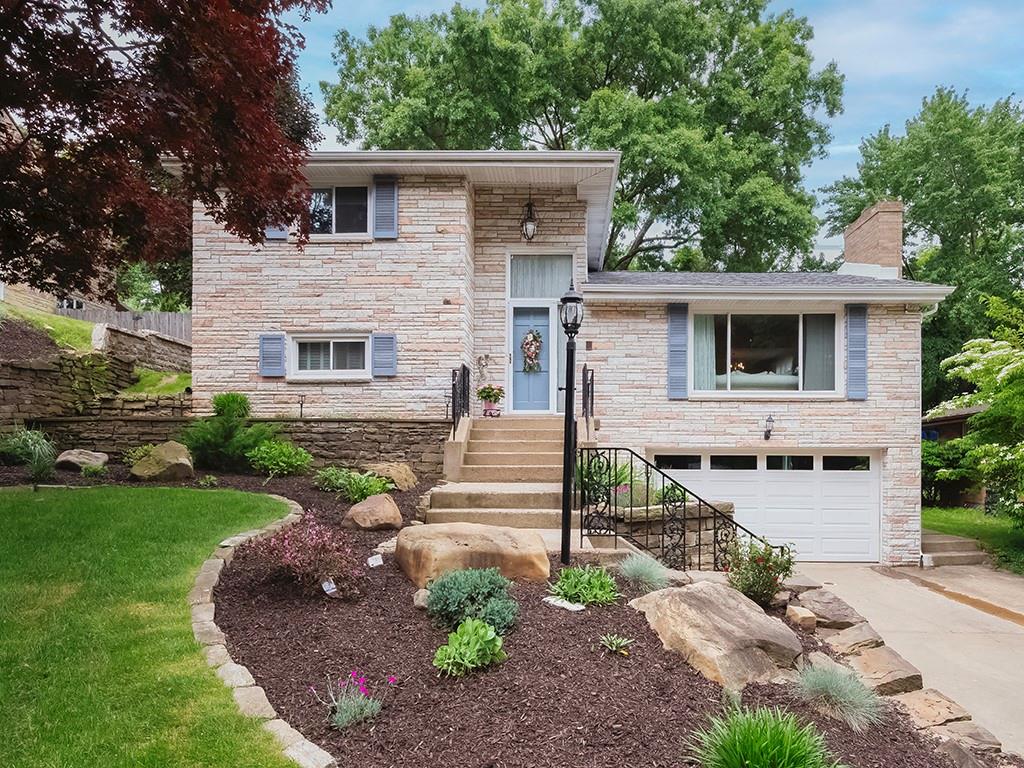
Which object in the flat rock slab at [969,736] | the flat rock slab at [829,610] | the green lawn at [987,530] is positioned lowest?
the green lawn at [987,530]

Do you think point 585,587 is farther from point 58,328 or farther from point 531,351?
point 58,328

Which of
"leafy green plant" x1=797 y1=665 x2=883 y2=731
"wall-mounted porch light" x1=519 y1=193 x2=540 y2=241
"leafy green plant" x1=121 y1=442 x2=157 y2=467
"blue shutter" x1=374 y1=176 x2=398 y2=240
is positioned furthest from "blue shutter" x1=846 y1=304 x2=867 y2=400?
"leafy green plant" x1=121 y1=442 x2=157 y2=467

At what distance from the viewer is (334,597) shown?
192 inches

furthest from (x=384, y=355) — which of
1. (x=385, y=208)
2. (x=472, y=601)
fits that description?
(x=472, y=601)

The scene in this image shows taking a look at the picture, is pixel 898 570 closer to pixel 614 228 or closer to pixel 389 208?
pixel 389 208

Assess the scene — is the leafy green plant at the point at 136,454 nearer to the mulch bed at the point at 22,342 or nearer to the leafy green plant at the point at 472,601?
the mulch bed at the point at 22,342

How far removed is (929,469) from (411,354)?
14541mm

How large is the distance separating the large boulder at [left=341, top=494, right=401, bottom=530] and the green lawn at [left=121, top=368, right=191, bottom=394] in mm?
7901

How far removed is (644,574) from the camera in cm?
546

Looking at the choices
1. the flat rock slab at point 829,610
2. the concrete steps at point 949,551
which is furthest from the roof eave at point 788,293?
the flat rock slab at point 829,610

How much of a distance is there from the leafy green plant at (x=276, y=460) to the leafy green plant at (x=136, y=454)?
137 centimetres

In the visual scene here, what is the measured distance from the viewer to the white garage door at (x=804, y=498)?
40.4ft

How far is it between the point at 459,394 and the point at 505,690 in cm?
720

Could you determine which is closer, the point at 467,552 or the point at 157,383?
the point at 467,552
